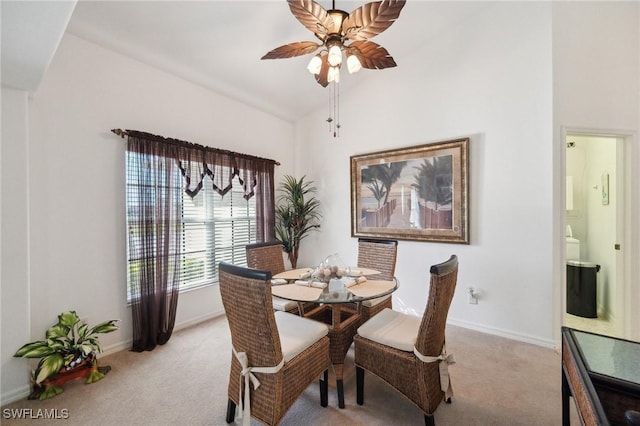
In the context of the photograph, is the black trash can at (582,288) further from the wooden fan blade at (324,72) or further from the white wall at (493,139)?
the wooden fan blade at (324,72)

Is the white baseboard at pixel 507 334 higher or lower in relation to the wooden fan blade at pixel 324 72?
lower

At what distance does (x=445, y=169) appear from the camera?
3236 mm

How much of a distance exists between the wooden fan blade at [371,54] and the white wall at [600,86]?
1804mm

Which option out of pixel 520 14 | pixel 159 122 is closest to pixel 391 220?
pixel 520 14

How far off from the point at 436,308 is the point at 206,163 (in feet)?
9.37

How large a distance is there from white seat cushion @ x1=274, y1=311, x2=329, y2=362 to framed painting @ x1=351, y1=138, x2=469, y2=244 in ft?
6.83

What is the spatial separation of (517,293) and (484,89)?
7.30ft

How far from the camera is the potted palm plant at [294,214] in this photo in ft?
13.9

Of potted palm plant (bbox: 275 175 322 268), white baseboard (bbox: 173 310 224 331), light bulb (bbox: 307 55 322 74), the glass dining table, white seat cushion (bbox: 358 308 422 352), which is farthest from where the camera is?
potted palm plant (bbox: 275 175 322 268)

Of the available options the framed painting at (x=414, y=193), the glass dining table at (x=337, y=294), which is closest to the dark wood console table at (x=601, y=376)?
the glass dining table at (x=337, y=294)

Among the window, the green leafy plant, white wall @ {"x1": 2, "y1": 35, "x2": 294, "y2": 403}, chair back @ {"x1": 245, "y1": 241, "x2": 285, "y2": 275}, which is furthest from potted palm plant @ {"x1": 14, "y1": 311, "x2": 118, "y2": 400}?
chair back @ {"x1": 245, "y1": 241, "x2": 285, "y2": 275}

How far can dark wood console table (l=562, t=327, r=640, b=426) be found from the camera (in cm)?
106

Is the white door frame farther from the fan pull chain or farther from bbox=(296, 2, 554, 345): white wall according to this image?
the fan pull chain

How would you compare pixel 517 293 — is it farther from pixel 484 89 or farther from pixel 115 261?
pixel 115 261
